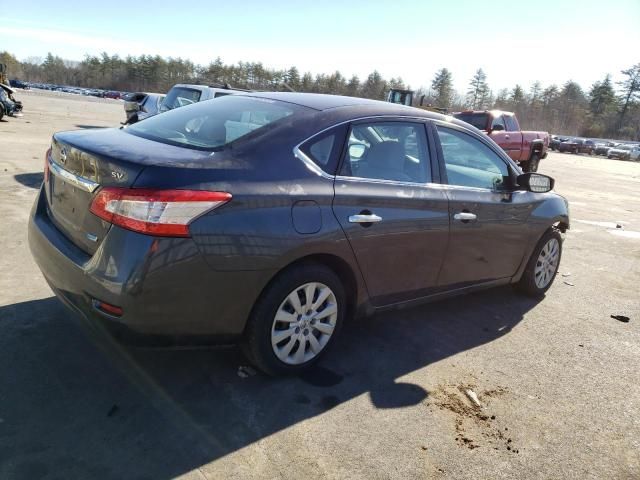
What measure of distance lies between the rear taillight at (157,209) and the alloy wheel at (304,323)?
0.81 metres

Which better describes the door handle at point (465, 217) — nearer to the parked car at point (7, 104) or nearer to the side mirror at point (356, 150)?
the side mirror at point (356, 150)

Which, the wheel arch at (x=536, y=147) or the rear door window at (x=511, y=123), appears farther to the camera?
the wheel arch at (x=536, y=147)

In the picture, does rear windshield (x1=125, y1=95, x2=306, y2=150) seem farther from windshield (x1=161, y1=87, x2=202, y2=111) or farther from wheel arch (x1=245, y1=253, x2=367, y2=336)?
windshield (x1=161, y1=87, x2=202, y2=111)

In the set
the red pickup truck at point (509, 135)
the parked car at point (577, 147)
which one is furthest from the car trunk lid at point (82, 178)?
the parked car at point (577, 147)

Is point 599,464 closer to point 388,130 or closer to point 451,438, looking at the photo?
point 451,438

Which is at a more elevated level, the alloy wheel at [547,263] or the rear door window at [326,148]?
the rear door window at [326,148]

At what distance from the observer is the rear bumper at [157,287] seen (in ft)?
8.11

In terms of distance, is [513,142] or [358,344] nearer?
[358,344]

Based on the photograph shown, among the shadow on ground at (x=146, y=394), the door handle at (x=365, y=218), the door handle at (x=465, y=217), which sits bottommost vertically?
the shadow on ground at (x=146, y=394)

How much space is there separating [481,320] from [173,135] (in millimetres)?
3059

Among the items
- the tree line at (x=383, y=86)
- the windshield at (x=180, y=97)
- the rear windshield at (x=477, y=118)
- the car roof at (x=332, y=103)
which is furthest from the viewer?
the tree line at (x=383, y=86)

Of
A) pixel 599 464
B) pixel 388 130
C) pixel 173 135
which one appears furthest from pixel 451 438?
pixel 173 135

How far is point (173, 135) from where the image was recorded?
3.27m

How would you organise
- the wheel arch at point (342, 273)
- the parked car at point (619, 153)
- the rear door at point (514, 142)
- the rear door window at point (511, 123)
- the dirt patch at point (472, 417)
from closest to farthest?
the dirt patch at point (472, 417) < the wheel arch at point (342, 273) < the rear door at point (514, 142) < the rear door window at point (511, 123) < the parked car at point (619, 153)
